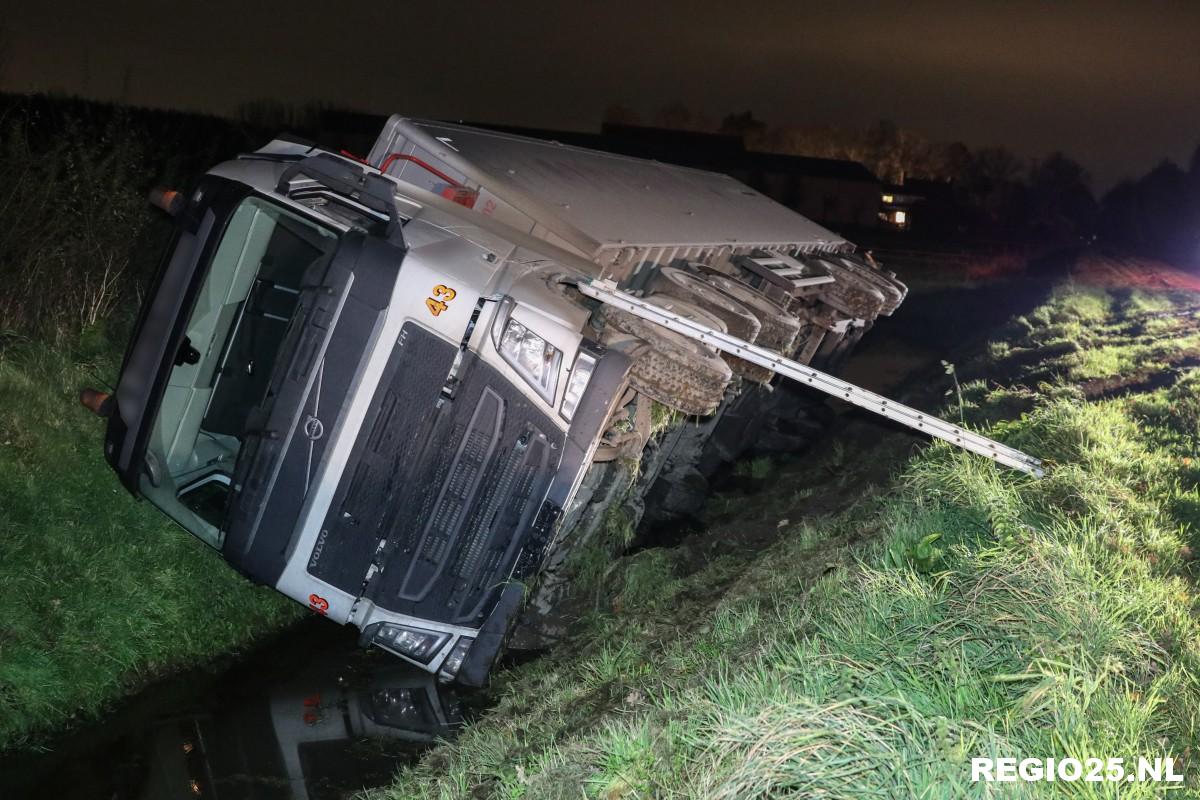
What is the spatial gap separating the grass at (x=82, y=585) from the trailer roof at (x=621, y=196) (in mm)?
3124

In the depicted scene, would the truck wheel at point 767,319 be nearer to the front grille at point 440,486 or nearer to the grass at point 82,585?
the front grille at point 440,486

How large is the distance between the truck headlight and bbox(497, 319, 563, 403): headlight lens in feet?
4.28

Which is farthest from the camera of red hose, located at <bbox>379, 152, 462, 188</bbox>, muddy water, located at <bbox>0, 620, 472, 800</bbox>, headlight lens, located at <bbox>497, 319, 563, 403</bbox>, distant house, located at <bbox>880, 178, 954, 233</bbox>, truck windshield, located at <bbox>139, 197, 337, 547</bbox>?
distant house, located at <bbox>880, 178, 954, 233</bbox>

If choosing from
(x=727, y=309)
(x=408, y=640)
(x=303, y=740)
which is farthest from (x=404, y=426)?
(x=727, y=309)

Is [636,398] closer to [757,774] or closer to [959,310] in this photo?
[757,774]

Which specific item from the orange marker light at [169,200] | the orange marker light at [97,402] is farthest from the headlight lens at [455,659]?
the orange marker light at [169,200]

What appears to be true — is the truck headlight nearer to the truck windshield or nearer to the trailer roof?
the truck windshield

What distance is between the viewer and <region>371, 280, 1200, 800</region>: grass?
10.1 ft

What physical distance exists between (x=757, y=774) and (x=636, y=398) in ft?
10.7

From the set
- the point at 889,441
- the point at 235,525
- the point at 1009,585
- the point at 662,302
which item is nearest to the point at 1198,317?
the point at 889,441

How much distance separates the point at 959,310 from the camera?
24.9 meters

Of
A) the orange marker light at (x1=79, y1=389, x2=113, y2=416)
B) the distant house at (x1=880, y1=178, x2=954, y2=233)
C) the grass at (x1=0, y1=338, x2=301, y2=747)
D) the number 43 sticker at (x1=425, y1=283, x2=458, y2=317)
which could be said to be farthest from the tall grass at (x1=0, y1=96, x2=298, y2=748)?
the distant house at (x1=880, y1=178, x2=954, y2=233)

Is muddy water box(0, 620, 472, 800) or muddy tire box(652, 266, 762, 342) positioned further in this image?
muddy tire box(652, 266, 762, 342)

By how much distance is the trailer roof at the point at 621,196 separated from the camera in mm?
7836
